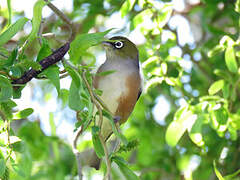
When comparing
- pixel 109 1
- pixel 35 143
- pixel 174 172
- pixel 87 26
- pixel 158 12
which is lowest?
pixel 174 172

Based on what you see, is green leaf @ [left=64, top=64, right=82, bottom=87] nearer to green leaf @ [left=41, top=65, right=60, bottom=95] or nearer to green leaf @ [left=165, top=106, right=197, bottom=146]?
green leaf @ [left=41, top=65, right=60, bottom=95]

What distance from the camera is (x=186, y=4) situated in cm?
548

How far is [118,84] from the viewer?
325cm

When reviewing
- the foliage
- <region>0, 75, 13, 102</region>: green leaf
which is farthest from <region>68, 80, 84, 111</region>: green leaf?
<region>0, 75, 13, 102</region>: green leaf

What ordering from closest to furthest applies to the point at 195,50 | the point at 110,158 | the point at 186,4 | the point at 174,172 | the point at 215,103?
the point at 110,158
the point at 215,103
the point at 195,50
the point at 174,172
the point at 186,4

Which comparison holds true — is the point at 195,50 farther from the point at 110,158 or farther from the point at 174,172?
the point at 110,158

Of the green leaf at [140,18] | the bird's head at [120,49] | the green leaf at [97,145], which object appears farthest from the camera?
the bird's head at [120,49]

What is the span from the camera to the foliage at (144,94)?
2.09 meters

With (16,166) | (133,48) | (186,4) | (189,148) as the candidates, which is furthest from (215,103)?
(186,4)

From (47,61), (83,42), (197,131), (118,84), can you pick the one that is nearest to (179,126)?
(197,131)

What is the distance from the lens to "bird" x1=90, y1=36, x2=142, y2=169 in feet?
10.5

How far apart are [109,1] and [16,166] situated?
7.32ft

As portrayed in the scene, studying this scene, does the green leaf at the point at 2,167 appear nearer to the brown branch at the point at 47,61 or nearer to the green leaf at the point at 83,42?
the brown branch at the point at 47,61

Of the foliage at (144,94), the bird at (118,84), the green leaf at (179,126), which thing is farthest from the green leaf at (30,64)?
the green leaf at (179,126)
